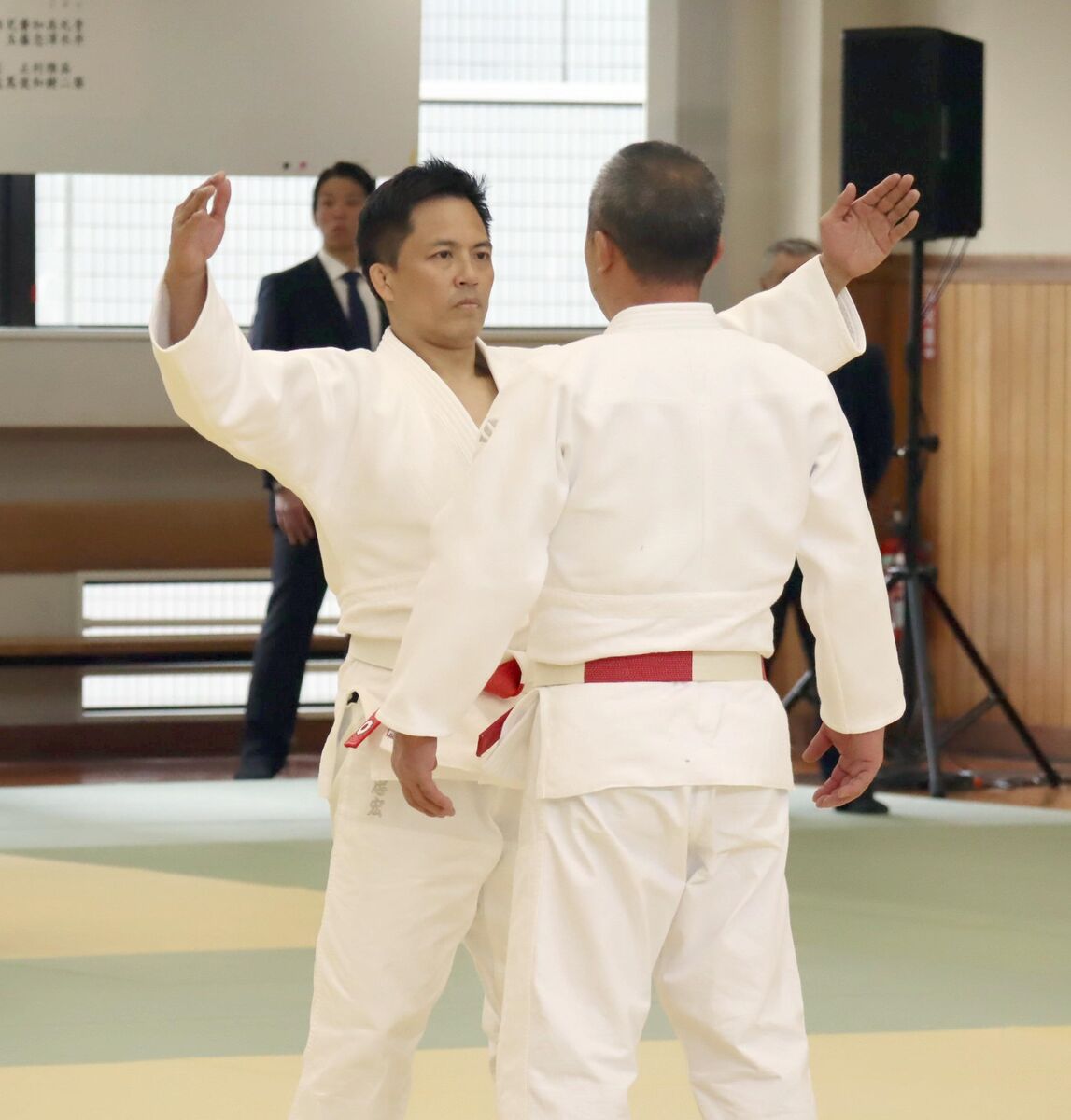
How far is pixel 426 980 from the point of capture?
1.91m

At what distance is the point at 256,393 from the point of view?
188 centimetres

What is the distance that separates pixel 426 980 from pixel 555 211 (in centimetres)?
510

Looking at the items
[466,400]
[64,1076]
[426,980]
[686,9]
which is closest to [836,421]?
[466,400]

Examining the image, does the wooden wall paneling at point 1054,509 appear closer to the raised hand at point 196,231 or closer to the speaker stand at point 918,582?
the speaker stand at point 918,582

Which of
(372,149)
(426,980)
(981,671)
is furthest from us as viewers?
(372,149)

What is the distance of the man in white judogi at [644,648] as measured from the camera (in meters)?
1.67

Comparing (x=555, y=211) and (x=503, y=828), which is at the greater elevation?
(x=555, y=211)

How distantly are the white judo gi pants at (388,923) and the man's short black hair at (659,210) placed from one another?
584mm

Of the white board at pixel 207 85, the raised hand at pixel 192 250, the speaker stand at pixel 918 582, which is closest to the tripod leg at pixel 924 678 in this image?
the speaker stand at pixel 918 582

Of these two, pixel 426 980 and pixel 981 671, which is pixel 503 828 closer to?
pixel 426 980

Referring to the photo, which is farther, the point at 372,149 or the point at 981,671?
the point at 372,149

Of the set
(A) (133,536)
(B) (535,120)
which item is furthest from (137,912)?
(B) (535,120)

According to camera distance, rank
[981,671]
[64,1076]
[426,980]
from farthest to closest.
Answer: [981,671] → [64,1076] → [426,980]

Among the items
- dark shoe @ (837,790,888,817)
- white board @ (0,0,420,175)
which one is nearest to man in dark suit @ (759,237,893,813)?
dark shoe @ (837,790,888,817)
